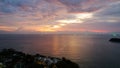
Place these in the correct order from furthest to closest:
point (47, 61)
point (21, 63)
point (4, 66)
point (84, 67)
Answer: point (84, 67)
point (47, 61)
point (21, 63)
point (4, 66)

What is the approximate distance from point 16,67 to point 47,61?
864 cm

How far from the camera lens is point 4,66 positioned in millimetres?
38625

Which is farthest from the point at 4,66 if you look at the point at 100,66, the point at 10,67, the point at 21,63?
the point at 100,66

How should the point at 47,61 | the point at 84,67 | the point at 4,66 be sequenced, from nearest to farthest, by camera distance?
the point at 4,66
the point at 47,61
the point at 84,67

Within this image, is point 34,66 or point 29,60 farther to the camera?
point 29,60

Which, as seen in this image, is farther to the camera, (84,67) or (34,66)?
(84,67)

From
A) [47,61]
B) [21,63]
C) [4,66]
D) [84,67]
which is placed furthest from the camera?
[84,67]

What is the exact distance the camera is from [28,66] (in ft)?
130

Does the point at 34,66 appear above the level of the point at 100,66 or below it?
above

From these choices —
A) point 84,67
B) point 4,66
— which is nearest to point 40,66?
point 4,66

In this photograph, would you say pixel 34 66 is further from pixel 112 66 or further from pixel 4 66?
pixel 112 66

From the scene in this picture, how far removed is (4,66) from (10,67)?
132 centimetres

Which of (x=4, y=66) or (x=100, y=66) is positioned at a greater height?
(x=4, y=66)

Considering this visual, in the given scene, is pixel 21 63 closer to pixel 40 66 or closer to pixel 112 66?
pixel 40 66
